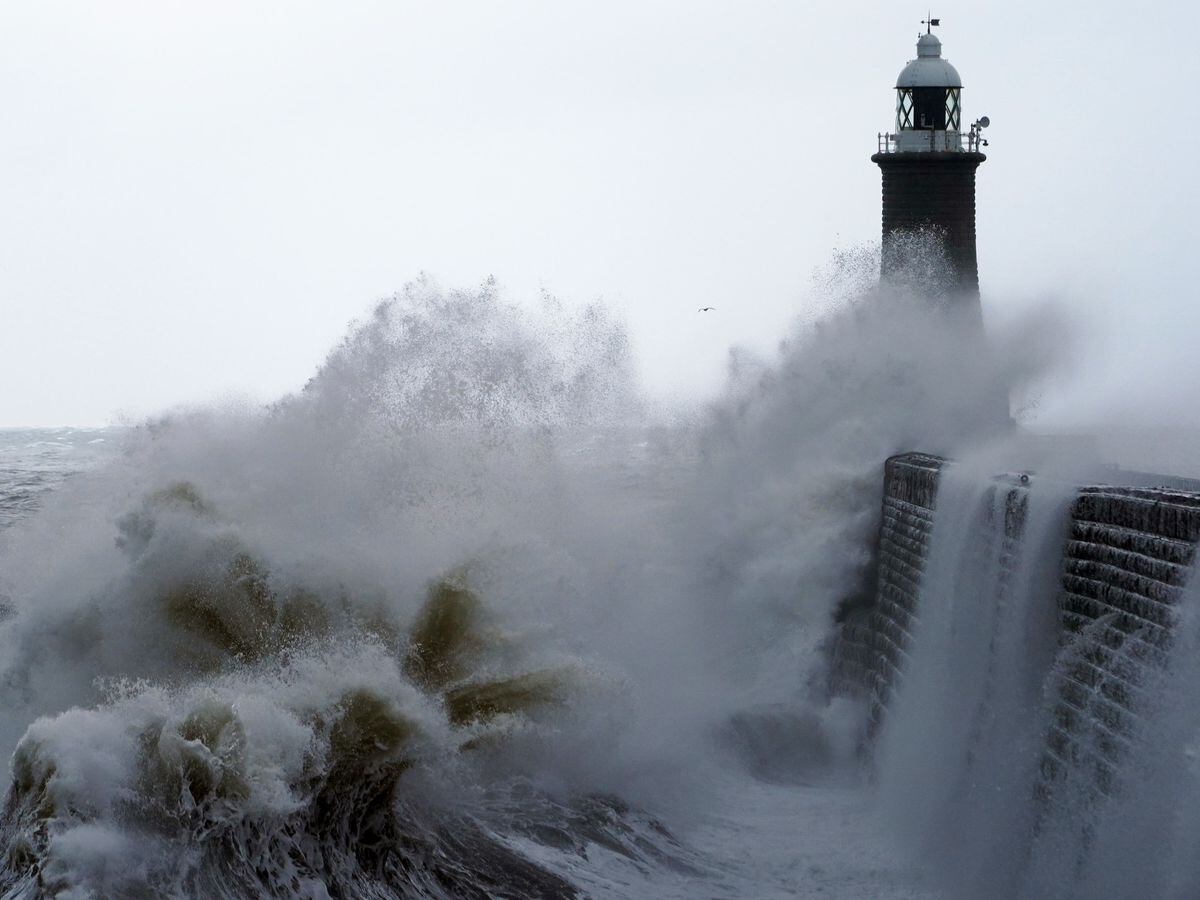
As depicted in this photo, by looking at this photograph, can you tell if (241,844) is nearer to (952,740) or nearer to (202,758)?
(202,758)

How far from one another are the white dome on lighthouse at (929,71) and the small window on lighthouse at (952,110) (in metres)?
0.14

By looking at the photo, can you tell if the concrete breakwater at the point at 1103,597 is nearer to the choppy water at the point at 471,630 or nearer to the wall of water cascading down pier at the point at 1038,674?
the wall of water cascading down pier at the point at 1038,674

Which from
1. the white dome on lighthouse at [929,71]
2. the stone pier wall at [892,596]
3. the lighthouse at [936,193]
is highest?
the white dome on lighthouse at [929,71]

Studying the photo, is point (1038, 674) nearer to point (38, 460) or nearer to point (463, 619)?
point (463, 619)

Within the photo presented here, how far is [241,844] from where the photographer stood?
766 centimetres

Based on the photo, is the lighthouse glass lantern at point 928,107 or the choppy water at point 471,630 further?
the lighthouse glass lantern at point 928,107

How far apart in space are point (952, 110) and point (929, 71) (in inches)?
29.2

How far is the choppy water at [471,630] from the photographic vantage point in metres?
8.00

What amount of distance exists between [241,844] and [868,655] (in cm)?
790

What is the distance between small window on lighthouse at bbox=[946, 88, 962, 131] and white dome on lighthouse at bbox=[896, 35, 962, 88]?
5.7 inches

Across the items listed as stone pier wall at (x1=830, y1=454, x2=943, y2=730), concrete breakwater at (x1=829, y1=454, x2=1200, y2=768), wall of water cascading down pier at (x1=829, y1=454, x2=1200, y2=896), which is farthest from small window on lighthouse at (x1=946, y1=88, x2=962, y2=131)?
concrete breakwater at (x1=829, y1=454, x2=1200, y2=768)

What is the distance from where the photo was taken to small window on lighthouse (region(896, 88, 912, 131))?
21.5 meters

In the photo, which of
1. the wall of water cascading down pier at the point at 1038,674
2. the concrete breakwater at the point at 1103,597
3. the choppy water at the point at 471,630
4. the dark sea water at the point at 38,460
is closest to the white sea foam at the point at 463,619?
the choppy water at the point at 471,630

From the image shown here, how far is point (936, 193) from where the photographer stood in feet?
69.2
